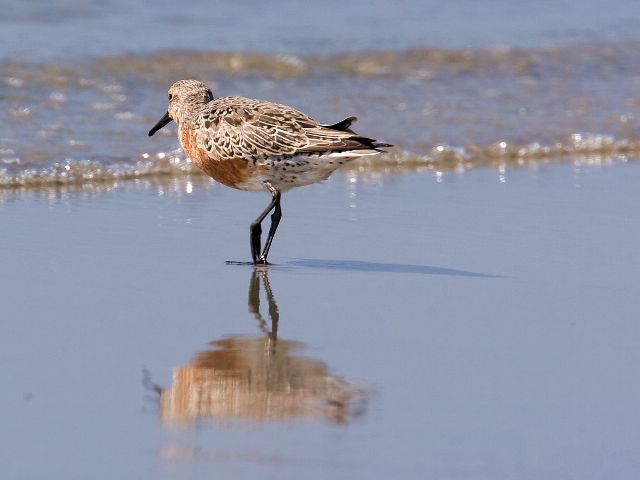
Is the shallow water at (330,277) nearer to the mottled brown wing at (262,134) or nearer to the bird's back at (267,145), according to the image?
the bird's back at (267,145)

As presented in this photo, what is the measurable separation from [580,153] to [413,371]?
19.3 ft

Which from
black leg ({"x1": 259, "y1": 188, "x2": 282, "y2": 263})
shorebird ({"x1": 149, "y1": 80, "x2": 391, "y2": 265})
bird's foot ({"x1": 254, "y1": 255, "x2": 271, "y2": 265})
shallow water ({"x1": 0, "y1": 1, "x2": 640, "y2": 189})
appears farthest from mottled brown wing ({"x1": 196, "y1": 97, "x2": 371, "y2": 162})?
shallow water ({"x1": 0, "y1": 1, "x2": 640, "y2": 189})

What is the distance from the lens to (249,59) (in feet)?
46.3

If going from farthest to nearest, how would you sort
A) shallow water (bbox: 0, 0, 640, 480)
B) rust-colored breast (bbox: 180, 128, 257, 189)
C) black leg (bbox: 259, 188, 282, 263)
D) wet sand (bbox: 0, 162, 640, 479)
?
1. rust-colored breast (bbox: 180, 128, 257, 189)
2. black leg (bbox: 259, 188, 282, 263)
3. shallow water (bbox: 0, 0, 640, 480)
4. wet sand (bbox: 0, 162, 640, 479)

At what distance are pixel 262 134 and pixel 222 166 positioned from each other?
1.13ft

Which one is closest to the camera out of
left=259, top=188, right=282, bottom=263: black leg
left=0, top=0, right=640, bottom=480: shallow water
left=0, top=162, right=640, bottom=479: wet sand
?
left=0, top=162, right=640, bottom=479: wet sand

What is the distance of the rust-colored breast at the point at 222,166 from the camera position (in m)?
7.70

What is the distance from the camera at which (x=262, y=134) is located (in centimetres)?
759

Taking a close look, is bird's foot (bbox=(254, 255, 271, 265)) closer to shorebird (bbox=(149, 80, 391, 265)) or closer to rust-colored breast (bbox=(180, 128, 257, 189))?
shorebird (bbox=(149, 80, 391, 265))

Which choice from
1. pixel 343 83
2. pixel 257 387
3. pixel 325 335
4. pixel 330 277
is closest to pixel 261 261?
pixel 330 277

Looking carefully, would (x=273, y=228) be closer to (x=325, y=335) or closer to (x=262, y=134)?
(x=262, y=134)

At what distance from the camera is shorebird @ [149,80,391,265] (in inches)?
292

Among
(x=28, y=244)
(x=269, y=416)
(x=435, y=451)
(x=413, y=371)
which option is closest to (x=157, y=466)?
(x=269, y=416)

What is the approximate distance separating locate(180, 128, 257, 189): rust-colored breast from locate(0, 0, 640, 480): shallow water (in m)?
0.39
